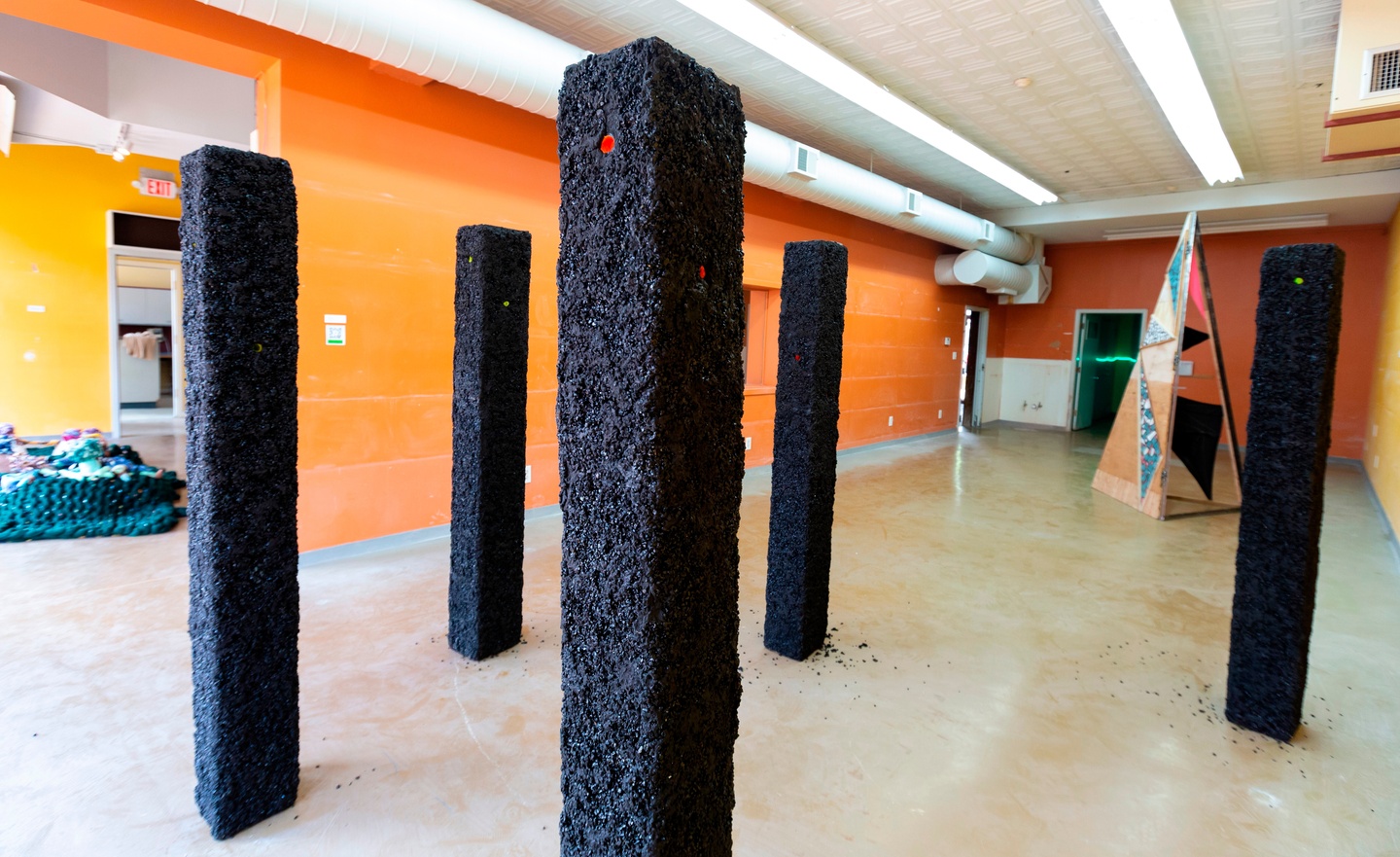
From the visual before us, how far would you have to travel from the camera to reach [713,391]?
119 centimetres

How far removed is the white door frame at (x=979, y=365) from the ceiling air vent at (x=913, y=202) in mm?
4833

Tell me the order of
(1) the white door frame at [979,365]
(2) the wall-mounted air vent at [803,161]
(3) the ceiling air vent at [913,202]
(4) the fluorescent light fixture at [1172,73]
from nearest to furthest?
1. (4) the fluorescent light fixture at [1172,73]
2. (2) the wall-mounted air vent at [803,161]
3. (3) the ceiling air vent at [913,202]
4. (1) the white door frame at [979,365]

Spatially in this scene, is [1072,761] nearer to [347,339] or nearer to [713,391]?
[713,391]

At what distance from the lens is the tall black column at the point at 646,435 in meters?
1.07

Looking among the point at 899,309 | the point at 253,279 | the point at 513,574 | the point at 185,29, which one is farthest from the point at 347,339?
the point at 899,309

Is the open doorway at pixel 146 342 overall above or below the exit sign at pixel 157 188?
below

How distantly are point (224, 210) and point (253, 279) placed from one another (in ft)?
0.62

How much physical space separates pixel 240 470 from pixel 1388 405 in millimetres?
8798

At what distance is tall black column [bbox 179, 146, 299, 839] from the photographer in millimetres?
1837

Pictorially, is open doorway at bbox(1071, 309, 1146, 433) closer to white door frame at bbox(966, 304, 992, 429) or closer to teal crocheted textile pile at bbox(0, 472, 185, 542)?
white door frame at bbox(966, 304, 992, 429)

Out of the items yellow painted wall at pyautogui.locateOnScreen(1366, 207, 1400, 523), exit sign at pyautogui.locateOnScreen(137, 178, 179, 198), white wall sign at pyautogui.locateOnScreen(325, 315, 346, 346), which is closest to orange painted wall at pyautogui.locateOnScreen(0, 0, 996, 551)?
white wall sign at pyautogui.locateOnScreen(325, 315, 346, 346)

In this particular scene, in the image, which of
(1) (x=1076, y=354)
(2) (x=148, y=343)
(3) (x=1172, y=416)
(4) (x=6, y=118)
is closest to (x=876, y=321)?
(3) (x=1172, y=416)

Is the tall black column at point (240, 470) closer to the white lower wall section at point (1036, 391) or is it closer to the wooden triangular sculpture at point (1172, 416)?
the wooden triangular sculpture at point (1172, 416)

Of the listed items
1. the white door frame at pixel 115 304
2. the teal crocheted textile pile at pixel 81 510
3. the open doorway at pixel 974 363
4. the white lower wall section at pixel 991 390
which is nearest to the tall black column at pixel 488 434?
the teal crocheted textile pile at pixel 81 510
